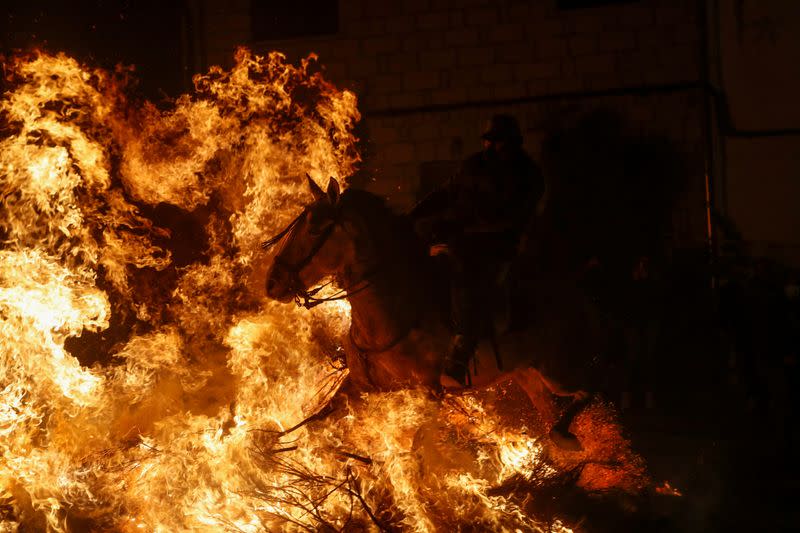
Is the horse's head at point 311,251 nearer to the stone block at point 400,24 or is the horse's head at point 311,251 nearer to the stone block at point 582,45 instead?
the stone block at point 400,24

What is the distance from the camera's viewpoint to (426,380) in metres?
5.91

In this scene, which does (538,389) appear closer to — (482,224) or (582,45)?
(482,224)

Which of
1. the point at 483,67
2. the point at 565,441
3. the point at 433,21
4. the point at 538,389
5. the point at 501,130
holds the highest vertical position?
the point at 433,21

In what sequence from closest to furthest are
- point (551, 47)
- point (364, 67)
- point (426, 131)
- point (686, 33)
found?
point (686, 33) → point (551, 47) → point (426, 131) → point (364, 67)

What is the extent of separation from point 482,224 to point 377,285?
1070 mm

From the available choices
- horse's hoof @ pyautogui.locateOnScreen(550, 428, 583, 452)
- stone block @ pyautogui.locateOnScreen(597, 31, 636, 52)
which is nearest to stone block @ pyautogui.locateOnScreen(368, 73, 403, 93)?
stone block @ pyautogui.locateOnScreen(597, 31, 636, 52)

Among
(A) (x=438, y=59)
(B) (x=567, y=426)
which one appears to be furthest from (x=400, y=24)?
(B) (x=567, y=426)

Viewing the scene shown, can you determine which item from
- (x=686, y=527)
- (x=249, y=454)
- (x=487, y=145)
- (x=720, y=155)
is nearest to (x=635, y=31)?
(x=720, y=155)

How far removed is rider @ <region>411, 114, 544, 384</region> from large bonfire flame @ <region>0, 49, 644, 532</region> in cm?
94

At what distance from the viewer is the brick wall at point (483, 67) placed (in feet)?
38.0

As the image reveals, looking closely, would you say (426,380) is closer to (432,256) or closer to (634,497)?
(432,256)

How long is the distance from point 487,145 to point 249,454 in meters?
3.61

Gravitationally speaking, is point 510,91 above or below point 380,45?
below

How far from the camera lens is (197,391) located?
8.12 m
